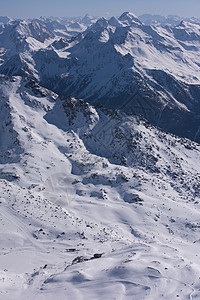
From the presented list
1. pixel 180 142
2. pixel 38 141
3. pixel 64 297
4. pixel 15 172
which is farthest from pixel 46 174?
pixel 180 142

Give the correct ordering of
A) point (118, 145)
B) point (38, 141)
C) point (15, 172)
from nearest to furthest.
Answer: point (15, 172) → point (38, 141) → point (118, 145)

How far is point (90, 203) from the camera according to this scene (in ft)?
210

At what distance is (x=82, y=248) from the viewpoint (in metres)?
46.6

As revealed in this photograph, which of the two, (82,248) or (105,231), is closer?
(82,248)

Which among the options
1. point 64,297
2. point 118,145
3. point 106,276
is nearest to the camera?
point 64,297

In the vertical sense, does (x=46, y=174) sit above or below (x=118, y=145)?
below

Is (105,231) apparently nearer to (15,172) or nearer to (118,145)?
(15,172)

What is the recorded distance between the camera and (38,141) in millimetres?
82000

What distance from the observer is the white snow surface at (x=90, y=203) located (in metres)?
33.6

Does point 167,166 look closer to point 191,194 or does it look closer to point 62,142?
point 191,194

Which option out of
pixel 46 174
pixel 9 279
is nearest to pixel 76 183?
pixel 46 174

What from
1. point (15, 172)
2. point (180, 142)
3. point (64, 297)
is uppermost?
point (180, 142)

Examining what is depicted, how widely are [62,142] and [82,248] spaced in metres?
44.6

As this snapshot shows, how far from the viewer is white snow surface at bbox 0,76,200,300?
33625mm
